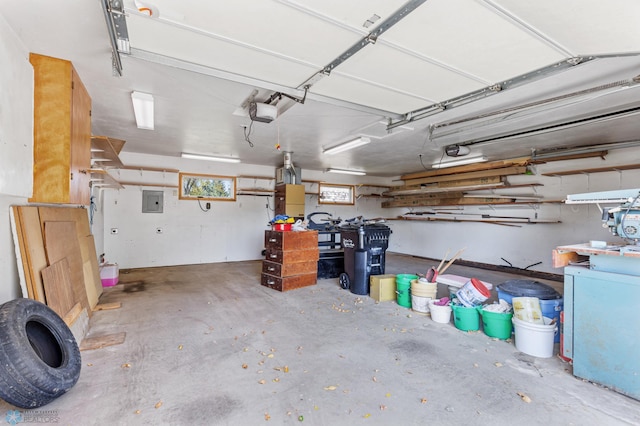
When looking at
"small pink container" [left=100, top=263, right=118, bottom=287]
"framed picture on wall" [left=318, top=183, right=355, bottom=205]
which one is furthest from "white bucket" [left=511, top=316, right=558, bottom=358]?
"framed picture on wall" [left=318, top=183, right=355, bottom=205]

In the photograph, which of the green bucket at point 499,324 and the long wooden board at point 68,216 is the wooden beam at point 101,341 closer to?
the long wooden board at point 68,216

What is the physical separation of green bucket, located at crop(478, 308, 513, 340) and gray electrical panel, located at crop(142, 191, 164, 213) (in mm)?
7094

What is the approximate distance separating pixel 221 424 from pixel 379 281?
3.05 metres

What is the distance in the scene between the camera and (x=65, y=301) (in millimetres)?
2861

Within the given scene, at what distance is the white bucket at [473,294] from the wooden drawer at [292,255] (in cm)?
259

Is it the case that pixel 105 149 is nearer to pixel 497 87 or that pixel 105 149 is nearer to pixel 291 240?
pixel 291 240

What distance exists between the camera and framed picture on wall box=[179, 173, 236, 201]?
24.6 feet

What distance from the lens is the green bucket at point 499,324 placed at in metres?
3.09

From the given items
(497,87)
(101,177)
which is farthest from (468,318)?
(101,177)

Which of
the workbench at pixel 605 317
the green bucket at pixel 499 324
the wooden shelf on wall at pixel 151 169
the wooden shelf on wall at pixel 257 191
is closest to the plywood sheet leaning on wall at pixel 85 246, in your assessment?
the wooden shelf on wall at pixel 151 169

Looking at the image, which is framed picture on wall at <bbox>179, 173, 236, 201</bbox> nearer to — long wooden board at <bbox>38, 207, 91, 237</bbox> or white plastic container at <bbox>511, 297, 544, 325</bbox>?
long wooden board at <bbox>38, 207, 91, 237</bbox>

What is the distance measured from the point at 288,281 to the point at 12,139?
146 inches

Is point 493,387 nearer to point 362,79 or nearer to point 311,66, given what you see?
point 362,79

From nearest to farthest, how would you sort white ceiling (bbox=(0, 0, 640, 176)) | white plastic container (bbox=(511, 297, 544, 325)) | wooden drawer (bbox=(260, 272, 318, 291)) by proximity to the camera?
white ceiling (bbox=(0, 0, 640, 176)), white plastic container (bbox=(511, 297, 544, 325)), wooden drawer (bbox=(260, 272, 318, 291))
